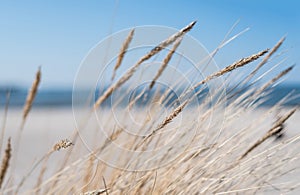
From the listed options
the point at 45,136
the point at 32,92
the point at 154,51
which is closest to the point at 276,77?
the point at 154,51

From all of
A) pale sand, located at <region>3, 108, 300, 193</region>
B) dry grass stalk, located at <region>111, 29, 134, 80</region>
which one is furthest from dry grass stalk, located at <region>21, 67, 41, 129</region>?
dry grass stalk, located at <region>111, 29, 134, 80</region>

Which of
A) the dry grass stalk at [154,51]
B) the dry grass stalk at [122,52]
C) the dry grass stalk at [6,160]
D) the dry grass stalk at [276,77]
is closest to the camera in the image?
the dry grass stalk at [6,160]

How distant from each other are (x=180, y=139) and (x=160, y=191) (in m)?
0.18

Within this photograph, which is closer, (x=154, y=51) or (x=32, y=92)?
(x=32, y=92)

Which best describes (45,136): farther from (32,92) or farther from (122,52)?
(32,92)

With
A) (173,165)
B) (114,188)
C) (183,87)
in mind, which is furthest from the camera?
(183,87)

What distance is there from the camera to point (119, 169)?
1.41 meters

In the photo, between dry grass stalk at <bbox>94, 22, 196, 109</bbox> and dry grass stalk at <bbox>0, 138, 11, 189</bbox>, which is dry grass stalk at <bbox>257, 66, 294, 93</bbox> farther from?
dry grass stalk at <bbox>0, 138, 11, 189</bbox>

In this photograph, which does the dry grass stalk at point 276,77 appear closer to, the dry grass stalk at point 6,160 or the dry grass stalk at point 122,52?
the dry grass stalk at point 122,52

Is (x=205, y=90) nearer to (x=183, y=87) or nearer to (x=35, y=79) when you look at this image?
(x=183, y=87)

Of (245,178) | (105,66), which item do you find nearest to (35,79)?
(105,66)

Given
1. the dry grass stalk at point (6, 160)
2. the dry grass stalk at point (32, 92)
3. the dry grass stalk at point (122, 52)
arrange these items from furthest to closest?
the dry grass stalk at point (122, 52) → the dry grass stalk at point (32, 92) → the dry grass stalk at point (6, 160)

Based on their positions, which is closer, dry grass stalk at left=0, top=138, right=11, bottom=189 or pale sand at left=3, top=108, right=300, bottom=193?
dry grass stalk at left=0, top=138, right=11, bottom=189

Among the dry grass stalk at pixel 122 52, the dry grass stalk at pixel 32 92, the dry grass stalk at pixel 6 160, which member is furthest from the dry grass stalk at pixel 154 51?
the dry grass stalk at pixel 6 160
